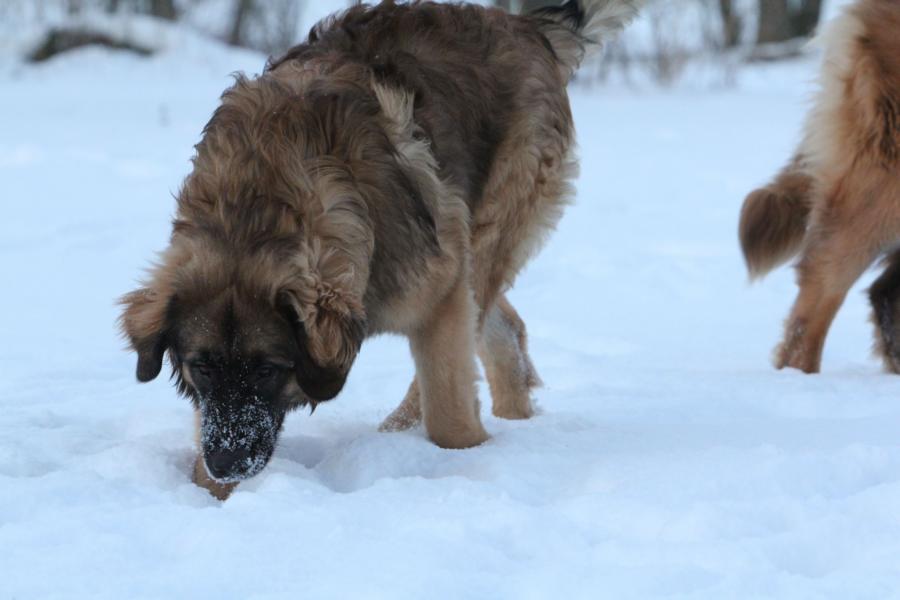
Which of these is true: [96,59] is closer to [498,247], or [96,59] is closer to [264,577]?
[498,247]

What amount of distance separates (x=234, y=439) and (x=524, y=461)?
888mm

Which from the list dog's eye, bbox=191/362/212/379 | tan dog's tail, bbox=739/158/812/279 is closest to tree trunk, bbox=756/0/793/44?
tan dog's tail, bbox=739/158/812/279

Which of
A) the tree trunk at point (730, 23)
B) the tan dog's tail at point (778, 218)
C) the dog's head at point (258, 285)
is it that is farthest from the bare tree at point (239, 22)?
the dog's head at point (258, 285)

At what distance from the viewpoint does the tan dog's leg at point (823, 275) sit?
5.38m

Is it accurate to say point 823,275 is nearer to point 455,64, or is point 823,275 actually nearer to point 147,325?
point 455,64

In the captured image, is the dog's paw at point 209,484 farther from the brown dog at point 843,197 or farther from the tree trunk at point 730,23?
the tree trunk at point 730,23

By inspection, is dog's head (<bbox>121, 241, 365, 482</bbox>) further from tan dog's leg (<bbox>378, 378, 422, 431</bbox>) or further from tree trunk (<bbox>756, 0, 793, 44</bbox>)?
tree trunk (<bbox>756, 0, 793, 44</bbox>)

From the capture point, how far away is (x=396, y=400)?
5016 millimetres

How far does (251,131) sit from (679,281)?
14.2ft

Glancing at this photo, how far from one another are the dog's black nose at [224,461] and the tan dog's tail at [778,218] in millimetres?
3313

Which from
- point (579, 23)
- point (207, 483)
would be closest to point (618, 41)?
point (579, 23)

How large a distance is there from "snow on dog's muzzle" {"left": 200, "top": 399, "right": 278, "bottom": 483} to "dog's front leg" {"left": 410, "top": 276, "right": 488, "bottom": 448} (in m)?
0.79

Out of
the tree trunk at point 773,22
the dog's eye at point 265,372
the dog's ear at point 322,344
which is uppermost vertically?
the dog's ear at point 322,344

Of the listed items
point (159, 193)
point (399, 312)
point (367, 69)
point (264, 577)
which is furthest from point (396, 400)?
point (159, 193)
